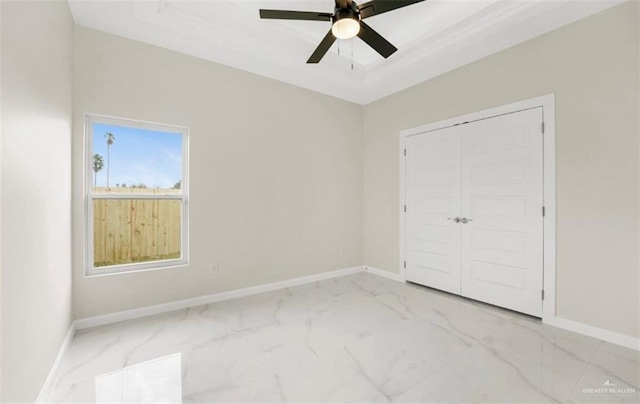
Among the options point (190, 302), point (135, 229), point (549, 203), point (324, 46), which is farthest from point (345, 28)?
point (190, 302)

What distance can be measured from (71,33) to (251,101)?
5.79 ft

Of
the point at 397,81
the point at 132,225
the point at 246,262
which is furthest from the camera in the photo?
the point at 397,81

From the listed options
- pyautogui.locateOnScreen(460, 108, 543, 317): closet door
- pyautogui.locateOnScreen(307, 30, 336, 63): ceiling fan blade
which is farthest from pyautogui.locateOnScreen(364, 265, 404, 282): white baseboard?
pyautogui.locateOnScreen(307, 30, 336, 63): ceiling fan blade

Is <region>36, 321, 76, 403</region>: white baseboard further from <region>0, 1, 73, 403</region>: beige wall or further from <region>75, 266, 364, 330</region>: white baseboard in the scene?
<region>75, 266, 364, 330</region>: white baseboard

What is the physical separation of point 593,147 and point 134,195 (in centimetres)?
442

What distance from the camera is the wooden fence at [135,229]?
288 centimetres

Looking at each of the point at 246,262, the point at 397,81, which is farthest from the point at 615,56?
the point at 246,262

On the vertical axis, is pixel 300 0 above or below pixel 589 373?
above

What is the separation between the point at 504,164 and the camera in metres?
3.15

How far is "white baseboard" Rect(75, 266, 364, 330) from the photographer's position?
276 centimetres

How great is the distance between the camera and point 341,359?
2.21 m

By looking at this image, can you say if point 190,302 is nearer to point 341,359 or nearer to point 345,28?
point 341,359

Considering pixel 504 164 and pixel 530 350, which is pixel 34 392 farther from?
pixel 504 164

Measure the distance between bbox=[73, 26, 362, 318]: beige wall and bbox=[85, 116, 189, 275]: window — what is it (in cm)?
11
